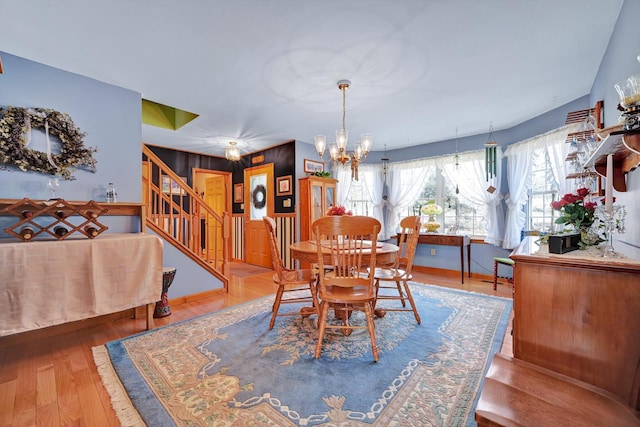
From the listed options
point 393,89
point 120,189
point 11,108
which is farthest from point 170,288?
point 393,89

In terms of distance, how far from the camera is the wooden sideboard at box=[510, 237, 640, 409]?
977 mm

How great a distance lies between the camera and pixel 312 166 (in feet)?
17.1

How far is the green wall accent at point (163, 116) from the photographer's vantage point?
12.6 ft

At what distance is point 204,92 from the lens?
2.98 meters

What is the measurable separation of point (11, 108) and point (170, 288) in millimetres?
2224

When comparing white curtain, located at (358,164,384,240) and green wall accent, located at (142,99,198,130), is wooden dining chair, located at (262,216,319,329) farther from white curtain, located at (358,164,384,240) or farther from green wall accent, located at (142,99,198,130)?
white curtain, located at (358,164,384,240)

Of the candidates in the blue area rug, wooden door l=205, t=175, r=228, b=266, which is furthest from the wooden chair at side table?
wooden door l=205, t=175, r=228, b=266

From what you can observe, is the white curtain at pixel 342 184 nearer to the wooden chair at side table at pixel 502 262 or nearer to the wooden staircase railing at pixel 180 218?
the wooden staircase railing at pixel 180 218

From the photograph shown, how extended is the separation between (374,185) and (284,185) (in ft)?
6.46

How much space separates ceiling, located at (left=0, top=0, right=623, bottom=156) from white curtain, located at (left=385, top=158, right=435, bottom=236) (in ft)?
5.69

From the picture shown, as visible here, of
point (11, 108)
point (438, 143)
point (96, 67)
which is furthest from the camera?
point (438, 143)

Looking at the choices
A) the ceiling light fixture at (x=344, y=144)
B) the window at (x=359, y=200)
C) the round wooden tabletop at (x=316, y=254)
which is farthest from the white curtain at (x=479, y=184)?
the round wooden tabletop at (x=316, y=254)

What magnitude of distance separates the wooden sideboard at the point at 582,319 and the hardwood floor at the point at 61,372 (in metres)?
0.89

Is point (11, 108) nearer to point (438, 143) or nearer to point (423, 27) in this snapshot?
point (423, 27)
